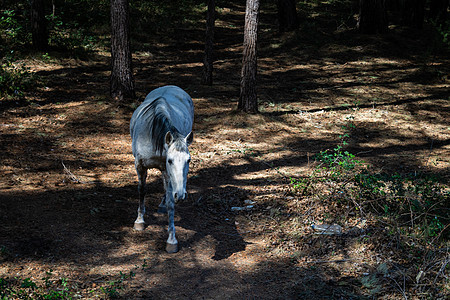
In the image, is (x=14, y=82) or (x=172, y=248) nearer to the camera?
(x=172, y=248)

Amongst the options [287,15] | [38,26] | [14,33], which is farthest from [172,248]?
[287,15]

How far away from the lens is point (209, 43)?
50.3ft

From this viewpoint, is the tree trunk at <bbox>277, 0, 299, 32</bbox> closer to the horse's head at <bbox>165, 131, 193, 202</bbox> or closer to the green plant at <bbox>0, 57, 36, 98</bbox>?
the green plant at <bbox>0, 57, 36, 98</bbox>

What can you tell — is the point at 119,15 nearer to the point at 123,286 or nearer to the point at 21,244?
the point at 21,244

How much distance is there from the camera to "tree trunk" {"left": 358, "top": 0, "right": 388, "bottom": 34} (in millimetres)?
21359

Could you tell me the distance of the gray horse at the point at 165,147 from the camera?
5.63 meters

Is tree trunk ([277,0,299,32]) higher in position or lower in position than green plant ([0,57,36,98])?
higher

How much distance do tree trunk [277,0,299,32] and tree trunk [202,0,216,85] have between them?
960 cm

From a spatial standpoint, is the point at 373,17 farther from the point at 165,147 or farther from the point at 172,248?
the point at 172,248

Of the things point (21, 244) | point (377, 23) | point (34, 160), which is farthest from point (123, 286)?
point (377, 23)

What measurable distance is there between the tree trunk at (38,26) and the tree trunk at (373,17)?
58.3ft

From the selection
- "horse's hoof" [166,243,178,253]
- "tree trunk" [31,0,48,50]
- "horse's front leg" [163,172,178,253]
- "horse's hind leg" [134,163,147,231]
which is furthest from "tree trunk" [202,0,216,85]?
"horse's hoof" [166,243,178,253]

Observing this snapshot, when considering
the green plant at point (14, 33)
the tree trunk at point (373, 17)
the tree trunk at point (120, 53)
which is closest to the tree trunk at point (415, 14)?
the tree trunk at point (373, 17)

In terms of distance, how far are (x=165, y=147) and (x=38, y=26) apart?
45.0ft
